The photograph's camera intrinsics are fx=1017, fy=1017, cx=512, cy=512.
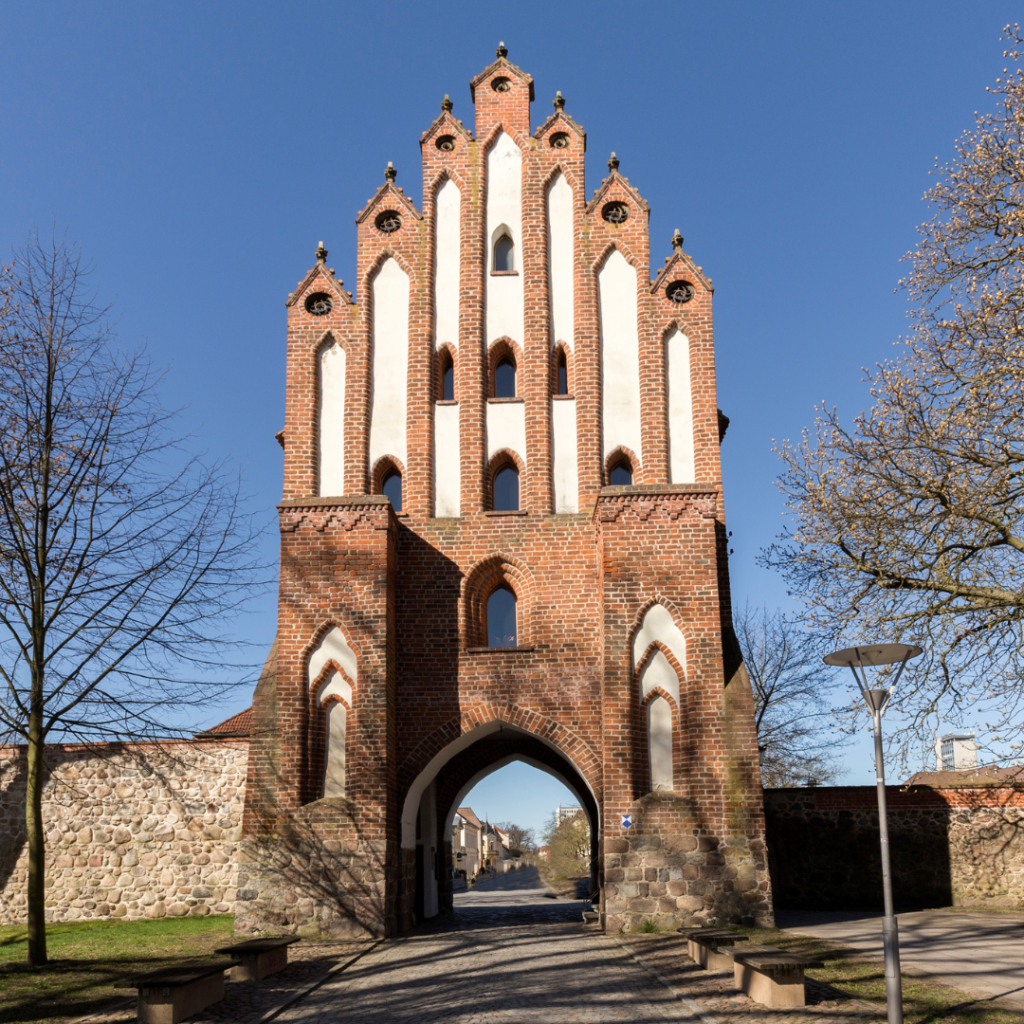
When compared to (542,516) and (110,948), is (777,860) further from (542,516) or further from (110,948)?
(110,948)

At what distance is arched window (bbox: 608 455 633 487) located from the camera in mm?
17109

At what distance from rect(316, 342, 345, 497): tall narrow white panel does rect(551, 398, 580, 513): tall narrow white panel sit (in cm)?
356

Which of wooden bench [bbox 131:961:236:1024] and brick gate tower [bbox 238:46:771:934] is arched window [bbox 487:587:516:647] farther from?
wooden bench [bbox 131:961:236:1024]

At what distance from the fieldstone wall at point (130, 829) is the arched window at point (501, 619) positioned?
17.4 feet

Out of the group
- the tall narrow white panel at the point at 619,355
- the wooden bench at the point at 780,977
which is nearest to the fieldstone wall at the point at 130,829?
the tall narrow white panel at the point at 619,355

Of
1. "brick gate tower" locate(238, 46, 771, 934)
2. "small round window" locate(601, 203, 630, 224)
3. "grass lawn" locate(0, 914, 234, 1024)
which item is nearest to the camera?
"grass lawn" locate(0, 914, 234, 1024)

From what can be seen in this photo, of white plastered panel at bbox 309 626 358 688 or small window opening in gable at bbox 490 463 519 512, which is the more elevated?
small window opening in gable at bbox 490 463 519 512

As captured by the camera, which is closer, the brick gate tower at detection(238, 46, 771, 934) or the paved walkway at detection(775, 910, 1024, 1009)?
the paved walkway at detection(775, 910, 1024, 1009)

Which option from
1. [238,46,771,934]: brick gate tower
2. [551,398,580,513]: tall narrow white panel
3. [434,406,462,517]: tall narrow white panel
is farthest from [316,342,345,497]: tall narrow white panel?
[551,398,580,513]: tall narrow white panel

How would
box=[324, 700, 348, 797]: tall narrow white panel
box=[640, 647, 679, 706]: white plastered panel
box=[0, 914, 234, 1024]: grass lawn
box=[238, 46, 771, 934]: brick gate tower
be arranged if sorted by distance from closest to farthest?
box=[0, 914, 234, 1024]: grass lawn < box=[238, 46, 771, 934]: brick gate tower < box=[324, 700, 348, 797]: tall narrow white panel < box=[640, 647, 679, 706]: white plastered panel

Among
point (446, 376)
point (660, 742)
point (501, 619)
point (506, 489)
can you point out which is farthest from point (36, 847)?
point (446, 376)

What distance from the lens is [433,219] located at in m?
18.5

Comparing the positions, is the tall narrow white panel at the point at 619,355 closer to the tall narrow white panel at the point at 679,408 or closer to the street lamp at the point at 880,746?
the tall narrow white panel at the point at 679,408

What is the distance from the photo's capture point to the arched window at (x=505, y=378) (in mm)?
17953
